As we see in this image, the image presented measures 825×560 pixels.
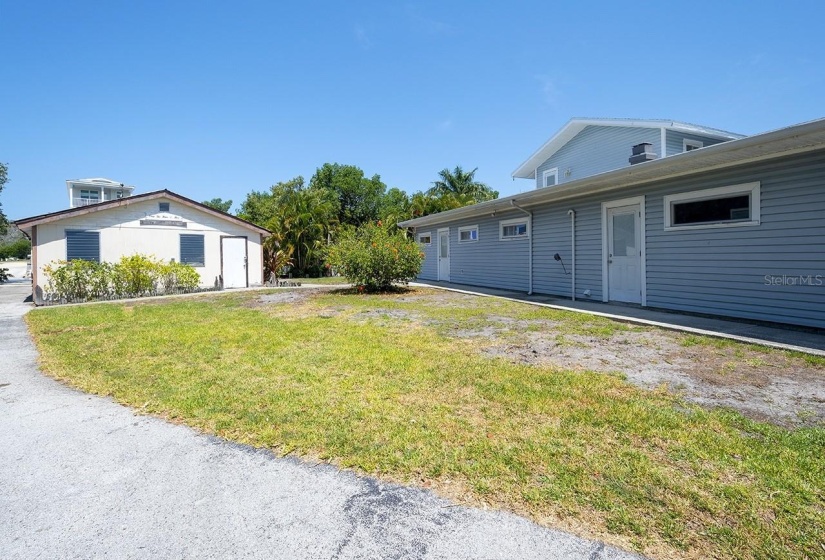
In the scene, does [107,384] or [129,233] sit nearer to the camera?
[107,384]

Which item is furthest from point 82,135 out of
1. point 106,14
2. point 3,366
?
point 3,366

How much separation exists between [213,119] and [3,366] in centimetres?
1792

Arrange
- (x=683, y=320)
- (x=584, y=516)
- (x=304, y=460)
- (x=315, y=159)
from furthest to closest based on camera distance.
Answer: (x=315, y=159) → (x=683, y=320) → (x=304, y=460) → (x=584, y=516)

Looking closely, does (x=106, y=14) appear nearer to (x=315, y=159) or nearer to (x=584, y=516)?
(x=584, y=516)

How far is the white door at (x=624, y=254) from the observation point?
30.3 ft

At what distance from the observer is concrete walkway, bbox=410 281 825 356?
5609 mm

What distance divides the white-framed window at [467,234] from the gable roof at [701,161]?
3452 millimetres

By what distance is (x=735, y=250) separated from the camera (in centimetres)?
731

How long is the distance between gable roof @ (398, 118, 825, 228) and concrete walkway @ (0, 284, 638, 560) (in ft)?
20.3

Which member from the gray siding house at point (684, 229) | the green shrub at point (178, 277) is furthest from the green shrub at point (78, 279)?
the gray siding house at point (684, 229)

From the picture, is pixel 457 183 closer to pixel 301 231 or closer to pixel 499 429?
pixel 301 231

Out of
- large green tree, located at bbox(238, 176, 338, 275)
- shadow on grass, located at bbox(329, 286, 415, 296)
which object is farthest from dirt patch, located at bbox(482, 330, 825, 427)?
large green tree, located at bbox(238, 176, 338, 275)

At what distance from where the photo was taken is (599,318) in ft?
25.9

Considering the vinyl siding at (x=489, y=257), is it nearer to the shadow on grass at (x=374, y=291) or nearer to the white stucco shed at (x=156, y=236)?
the shadow on grass at (x=374, y=291)
